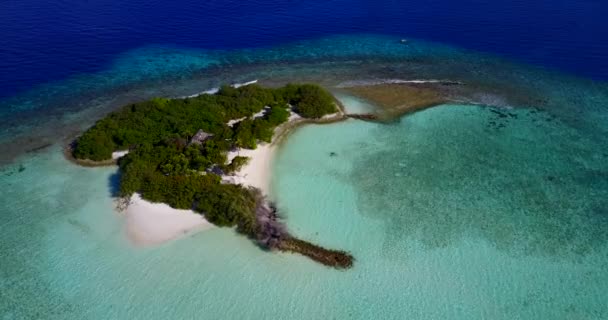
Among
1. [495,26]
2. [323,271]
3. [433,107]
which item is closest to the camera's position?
[323,271]

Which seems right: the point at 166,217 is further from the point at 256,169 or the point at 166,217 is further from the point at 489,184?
the point at 489,184

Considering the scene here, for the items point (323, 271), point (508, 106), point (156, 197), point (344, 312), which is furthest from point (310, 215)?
point (508, 106)

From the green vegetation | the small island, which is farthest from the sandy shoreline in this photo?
the green vegetation

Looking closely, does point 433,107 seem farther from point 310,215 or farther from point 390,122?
point 310,215

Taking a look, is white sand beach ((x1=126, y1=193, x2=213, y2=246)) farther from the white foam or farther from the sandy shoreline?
the white foam

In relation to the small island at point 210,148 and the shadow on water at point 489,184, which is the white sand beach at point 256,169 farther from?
the shadow on water at point 489,184

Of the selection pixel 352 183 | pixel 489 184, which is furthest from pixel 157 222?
pixel 489 184

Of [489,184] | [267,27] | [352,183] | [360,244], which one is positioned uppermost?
[267,27]
